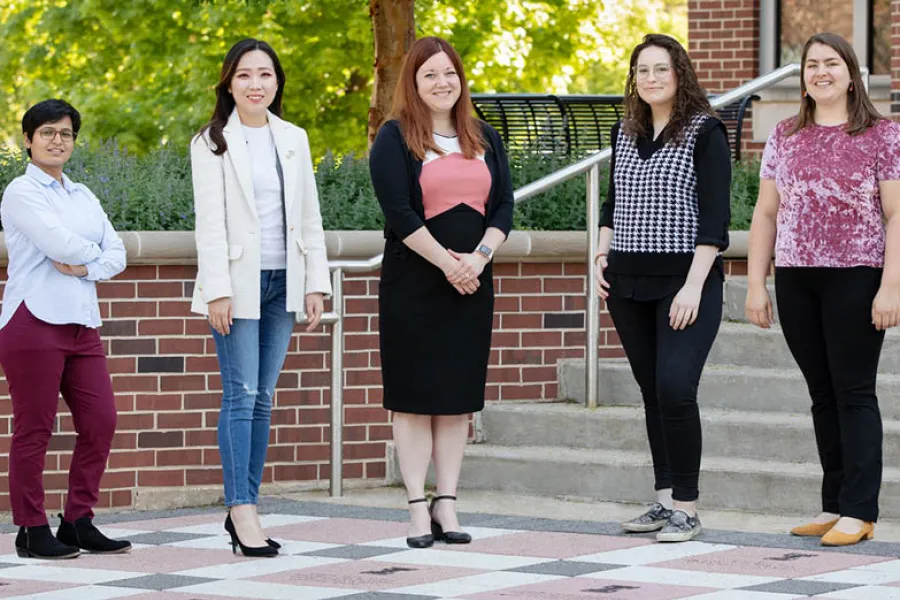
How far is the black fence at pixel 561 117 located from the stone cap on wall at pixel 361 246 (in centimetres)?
175

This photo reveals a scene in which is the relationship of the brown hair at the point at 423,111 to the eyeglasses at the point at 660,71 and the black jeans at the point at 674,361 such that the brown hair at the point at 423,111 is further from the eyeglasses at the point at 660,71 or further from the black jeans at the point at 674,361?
the black jeans at the point at 674,361

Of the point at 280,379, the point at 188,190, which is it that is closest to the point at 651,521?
the point at 280,379

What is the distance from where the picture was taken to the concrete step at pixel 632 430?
24.0ft

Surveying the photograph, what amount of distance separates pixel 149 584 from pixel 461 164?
72.8 inches

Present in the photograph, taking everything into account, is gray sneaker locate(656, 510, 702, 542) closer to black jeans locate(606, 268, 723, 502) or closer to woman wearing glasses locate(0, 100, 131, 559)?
black jeans locate(606, 268, 723, 502)

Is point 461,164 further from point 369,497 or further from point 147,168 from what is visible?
point 147,168

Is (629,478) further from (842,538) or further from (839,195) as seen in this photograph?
(839,195)

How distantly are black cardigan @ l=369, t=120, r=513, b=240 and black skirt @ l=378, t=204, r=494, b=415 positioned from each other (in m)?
0.08

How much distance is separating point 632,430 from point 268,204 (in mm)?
2303

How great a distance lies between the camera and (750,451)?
7.42 meters

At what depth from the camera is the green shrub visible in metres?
8.02

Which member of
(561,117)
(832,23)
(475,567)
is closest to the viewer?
(475,567)

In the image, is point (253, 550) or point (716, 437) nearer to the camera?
point (253, 550)

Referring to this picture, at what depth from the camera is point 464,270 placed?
20.7ft
